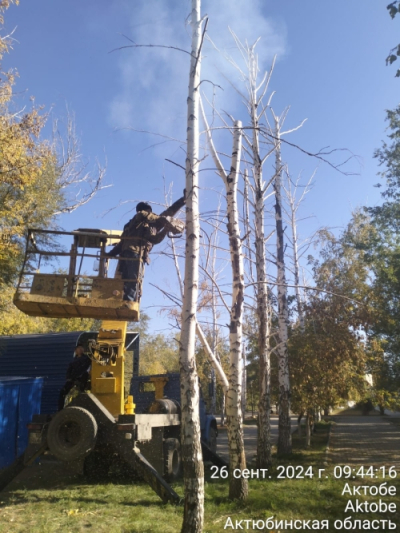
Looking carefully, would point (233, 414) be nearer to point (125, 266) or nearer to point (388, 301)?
point (125, 266)

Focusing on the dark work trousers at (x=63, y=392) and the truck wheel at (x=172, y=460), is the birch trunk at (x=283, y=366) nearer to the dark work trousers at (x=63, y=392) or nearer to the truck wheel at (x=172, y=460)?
the truck wheel at (x=172, y=460)

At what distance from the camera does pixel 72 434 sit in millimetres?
8078

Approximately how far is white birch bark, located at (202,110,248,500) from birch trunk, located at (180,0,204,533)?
80 cm

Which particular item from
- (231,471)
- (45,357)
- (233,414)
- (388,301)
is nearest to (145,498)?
(231,471)

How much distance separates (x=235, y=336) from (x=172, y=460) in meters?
3.82

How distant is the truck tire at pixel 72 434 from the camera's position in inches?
307

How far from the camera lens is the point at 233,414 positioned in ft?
24.9

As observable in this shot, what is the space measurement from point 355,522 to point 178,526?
2607 millimetres

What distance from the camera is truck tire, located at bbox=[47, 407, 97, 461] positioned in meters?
7.80

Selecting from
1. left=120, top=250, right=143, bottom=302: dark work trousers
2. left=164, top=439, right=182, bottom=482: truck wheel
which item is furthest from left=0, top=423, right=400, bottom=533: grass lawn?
left=120, top=250, right=143, bottom=302: dark work trousers

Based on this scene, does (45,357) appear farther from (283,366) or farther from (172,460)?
(283,366)

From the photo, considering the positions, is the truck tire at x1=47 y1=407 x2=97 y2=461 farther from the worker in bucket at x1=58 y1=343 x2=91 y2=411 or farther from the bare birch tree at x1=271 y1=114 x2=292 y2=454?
the bare birch tree at x1=271 y1=114 x2=292 y2=454

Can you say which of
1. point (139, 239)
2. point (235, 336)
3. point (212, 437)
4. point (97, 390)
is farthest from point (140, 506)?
point (212, 437)

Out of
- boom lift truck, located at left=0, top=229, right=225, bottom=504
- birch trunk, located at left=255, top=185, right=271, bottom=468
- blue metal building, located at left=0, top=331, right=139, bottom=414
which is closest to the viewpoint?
boom lift truck, located at left=0, top=229, right=225, bottom=504
